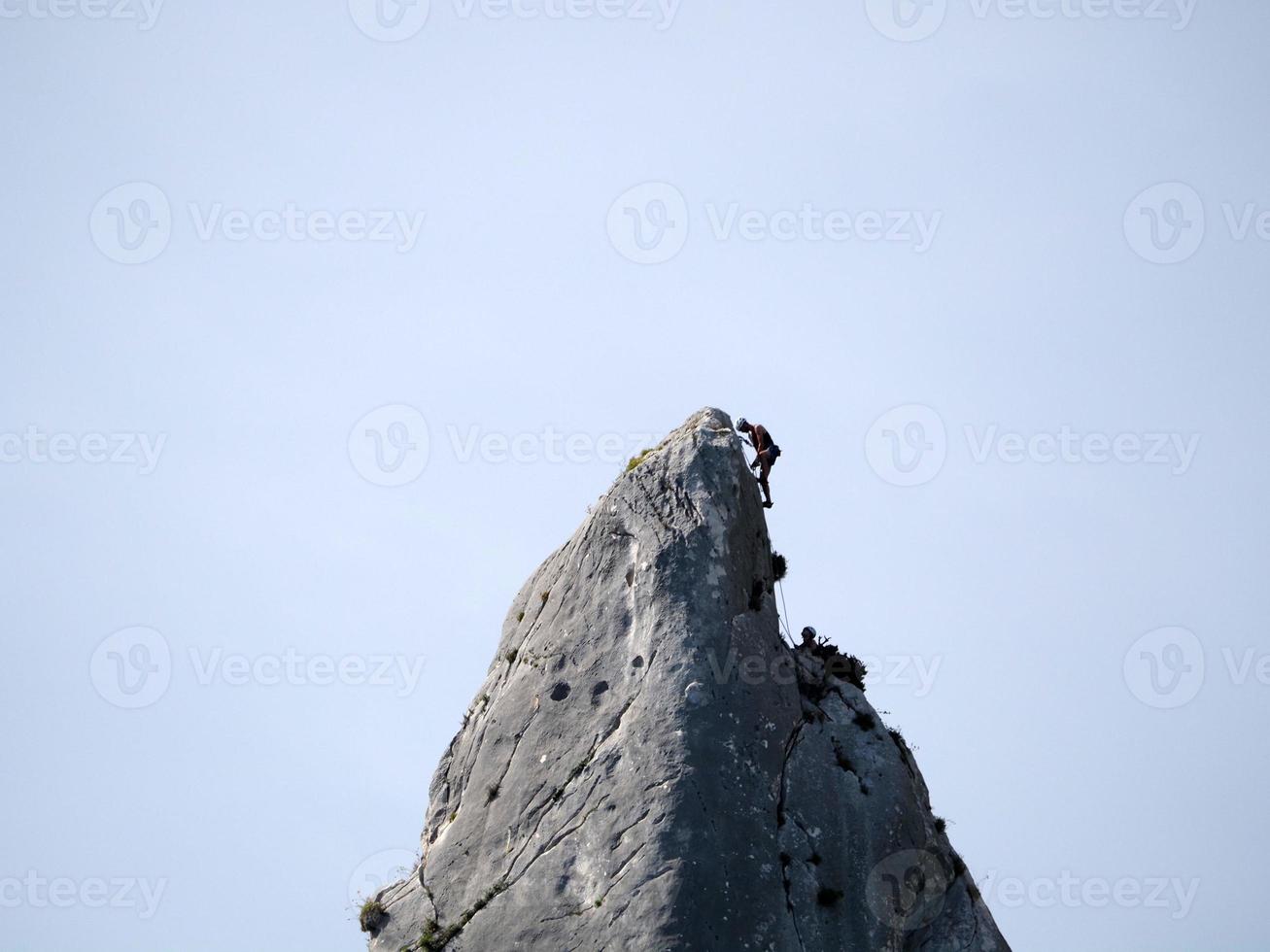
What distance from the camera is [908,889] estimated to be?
64.3 feet

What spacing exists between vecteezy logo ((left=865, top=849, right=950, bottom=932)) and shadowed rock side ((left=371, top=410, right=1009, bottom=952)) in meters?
0.03

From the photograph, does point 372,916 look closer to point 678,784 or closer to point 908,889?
point 678,784

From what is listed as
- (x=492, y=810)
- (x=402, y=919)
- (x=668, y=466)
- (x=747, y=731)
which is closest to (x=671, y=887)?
(x=747, y=731)

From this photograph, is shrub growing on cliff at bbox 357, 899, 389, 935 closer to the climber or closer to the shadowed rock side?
the shadowed rock side

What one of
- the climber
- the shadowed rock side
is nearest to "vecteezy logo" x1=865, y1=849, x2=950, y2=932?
the shadowed rock side

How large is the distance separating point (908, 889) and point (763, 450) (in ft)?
24.8

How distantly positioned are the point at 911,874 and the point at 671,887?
4.16m

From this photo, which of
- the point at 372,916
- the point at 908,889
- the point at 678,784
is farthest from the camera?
the point at 372,916

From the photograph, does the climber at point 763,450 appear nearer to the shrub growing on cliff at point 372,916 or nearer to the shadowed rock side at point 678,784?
the shadowed rock side at point 678,784

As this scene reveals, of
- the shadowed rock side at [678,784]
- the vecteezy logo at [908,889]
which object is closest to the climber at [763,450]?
the shadowed rock side at [678,784]

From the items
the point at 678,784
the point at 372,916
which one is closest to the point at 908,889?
the point at 678,784

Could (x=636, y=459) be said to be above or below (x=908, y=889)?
above

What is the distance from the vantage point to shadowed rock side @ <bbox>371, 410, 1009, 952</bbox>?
18.4m

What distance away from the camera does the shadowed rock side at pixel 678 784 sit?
1839cm
